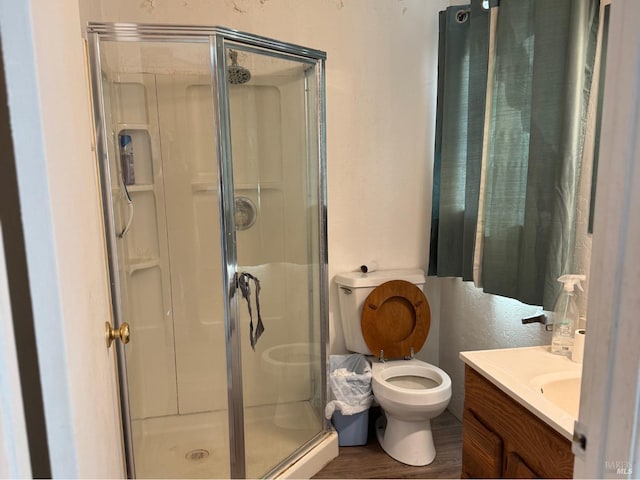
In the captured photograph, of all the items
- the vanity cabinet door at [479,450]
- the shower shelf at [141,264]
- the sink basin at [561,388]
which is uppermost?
the shower shelf at [141,264]

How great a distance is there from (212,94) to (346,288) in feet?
4.05

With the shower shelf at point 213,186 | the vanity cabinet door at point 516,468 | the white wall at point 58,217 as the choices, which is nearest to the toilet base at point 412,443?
the vanity cabinet door at point 516,468

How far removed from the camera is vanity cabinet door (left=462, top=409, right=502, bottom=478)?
1371 millimetres

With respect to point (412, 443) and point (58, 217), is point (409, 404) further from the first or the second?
point (58, 217)

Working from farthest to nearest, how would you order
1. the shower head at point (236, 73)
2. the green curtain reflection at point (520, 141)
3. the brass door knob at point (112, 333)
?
the shower head at point (236, 73), the green curtain reflection at point (520, 141), the brass door knob at point (112, 333)

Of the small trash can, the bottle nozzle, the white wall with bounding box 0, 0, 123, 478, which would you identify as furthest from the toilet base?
the white wall with bounding box 0, 0, 123, 478

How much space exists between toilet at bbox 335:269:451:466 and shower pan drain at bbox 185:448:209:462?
87 centimetres

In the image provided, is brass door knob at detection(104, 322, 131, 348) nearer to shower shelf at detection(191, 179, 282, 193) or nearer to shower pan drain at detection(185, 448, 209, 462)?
shower shelf at detection(191, 179, 282, 193)

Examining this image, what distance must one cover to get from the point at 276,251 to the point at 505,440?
138cm

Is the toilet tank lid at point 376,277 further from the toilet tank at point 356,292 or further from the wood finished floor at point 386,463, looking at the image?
the wood finished floor at point 386,463

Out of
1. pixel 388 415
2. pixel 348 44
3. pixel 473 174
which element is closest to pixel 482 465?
pixel 388 415

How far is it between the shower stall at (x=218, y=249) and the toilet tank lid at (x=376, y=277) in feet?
0.70

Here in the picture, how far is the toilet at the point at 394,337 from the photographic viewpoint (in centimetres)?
228

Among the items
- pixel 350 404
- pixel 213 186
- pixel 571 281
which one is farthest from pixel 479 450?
pixel 213 186
